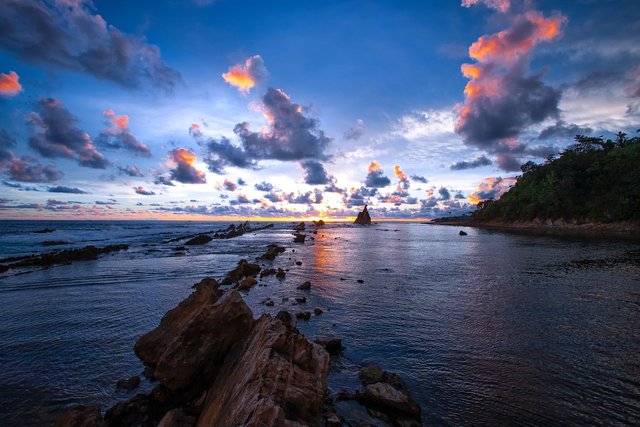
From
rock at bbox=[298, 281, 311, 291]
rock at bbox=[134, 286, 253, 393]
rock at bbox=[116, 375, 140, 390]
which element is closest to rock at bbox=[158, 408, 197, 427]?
rock at bbox=[134, 286, 253, 393]

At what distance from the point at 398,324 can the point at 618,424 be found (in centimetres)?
815

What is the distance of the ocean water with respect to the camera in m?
8.42

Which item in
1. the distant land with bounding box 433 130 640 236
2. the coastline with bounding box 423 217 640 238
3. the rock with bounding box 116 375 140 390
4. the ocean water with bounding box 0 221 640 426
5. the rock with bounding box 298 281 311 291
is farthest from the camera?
the distant land with bounding box 433 130 640 236

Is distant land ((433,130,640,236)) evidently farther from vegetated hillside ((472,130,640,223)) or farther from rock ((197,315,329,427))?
rock ((197,315,329,427))

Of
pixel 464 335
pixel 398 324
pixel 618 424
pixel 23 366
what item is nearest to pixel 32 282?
pixel 23 366

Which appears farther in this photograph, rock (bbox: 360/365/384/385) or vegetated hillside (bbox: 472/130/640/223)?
vegetated hillside (bbox: 472/130/640/223)

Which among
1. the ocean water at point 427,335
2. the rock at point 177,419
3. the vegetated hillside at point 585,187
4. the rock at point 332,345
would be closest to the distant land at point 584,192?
the vegetated hillside at point 585,187

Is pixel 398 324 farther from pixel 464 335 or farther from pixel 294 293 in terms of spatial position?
pixel 294 293

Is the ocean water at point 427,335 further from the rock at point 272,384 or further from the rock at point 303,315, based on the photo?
the rock at point 272,384

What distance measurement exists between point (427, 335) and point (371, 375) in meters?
4.81

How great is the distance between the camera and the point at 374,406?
26.4 feet

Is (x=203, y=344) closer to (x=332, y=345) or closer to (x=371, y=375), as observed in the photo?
(x=332, y=345)

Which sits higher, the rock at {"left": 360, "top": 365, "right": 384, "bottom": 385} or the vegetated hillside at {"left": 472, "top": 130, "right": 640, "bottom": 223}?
the vegetated hillside at {"left": 472, "top": 130, "right": 640, "bottom": 223}

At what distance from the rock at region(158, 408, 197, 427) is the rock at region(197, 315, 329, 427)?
1.51ft
